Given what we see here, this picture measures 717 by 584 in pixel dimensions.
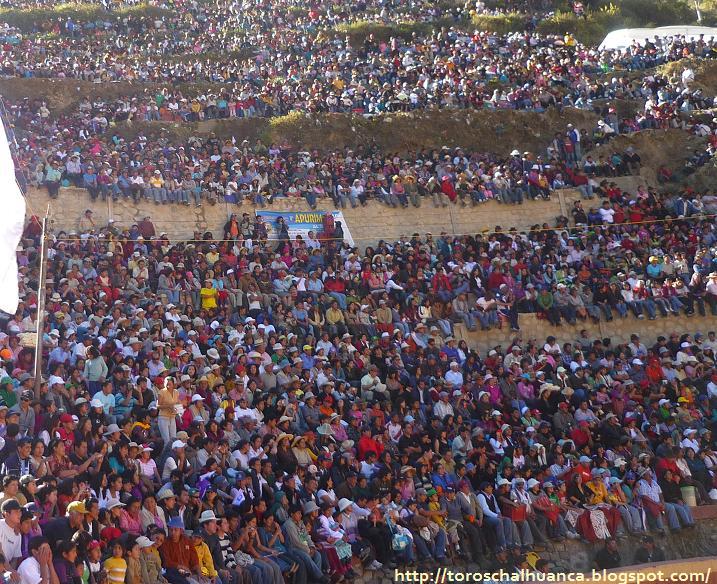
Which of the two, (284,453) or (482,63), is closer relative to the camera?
(284,453)

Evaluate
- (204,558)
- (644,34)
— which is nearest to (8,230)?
(204,558)

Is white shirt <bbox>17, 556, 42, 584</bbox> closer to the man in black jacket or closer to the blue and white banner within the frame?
the man in black jacket

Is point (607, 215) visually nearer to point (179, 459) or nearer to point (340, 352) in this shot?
point (340, 352)

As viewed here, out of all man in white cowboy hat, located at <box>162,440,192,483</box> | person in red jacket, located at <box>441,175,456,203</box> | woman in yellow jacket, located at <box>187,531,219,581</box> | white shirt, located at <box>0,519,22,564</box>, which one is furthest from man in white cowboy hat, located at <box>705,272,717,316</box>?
white shirt, located at <box>0,519,22,564</box>

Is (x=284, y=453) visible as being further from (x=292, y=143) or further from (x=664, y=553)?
(x=292, y=143)

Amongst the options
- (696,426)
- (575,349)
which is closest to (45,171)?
(575,349)

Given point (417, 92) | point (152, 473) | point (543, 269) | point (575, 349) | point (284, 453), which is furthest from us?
point (417, 92)
